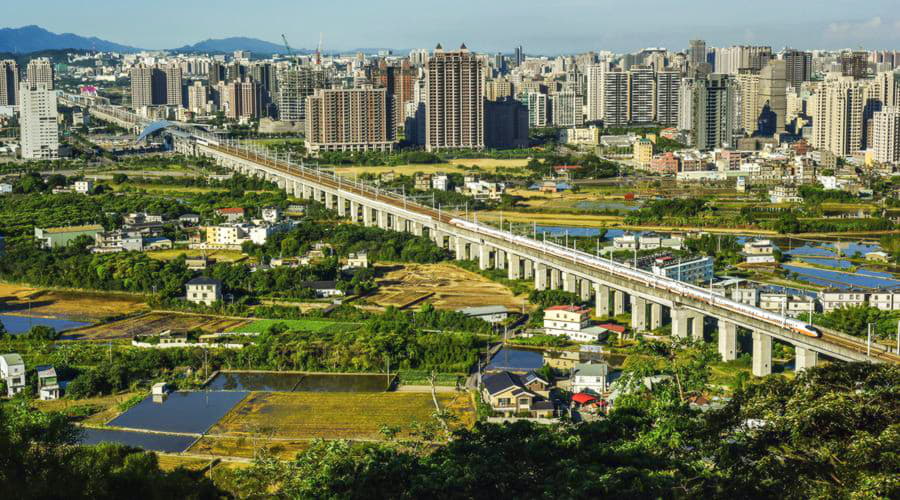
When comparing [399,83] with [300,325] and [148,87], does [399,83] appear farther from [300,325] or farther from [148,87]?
[300,325]

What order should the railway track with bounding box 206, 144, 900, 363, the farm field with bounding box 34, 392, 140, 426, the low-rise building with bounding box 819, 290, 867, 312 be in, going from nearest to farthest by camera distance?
the farm field with bounding box 34, 392, 140, 426 → the railway track with bounding box 206, 144, 900, 363 → the low-rise building with bounding box 819, 290, 867, 312

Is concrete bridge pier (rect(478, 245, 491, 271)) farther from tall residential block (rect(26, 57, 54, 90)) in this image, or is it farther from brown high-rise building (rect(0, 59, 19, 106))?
tall residential block (rect(26, 57, 54, 90))

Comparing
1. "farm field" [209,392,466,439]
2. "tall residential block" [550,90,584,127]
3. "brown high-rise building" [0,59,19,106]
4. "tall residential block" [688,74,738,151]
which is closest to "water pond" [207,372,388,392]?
"farm field" [209,392,466,439]

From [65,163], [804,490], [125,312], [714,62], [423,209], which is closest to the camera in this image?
[804,490]

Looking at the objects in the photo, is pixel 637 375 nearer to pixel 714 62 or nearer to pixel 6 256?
pixel 6 256

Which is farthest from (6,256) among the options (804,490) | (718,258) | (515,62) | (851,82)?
(515,62)
